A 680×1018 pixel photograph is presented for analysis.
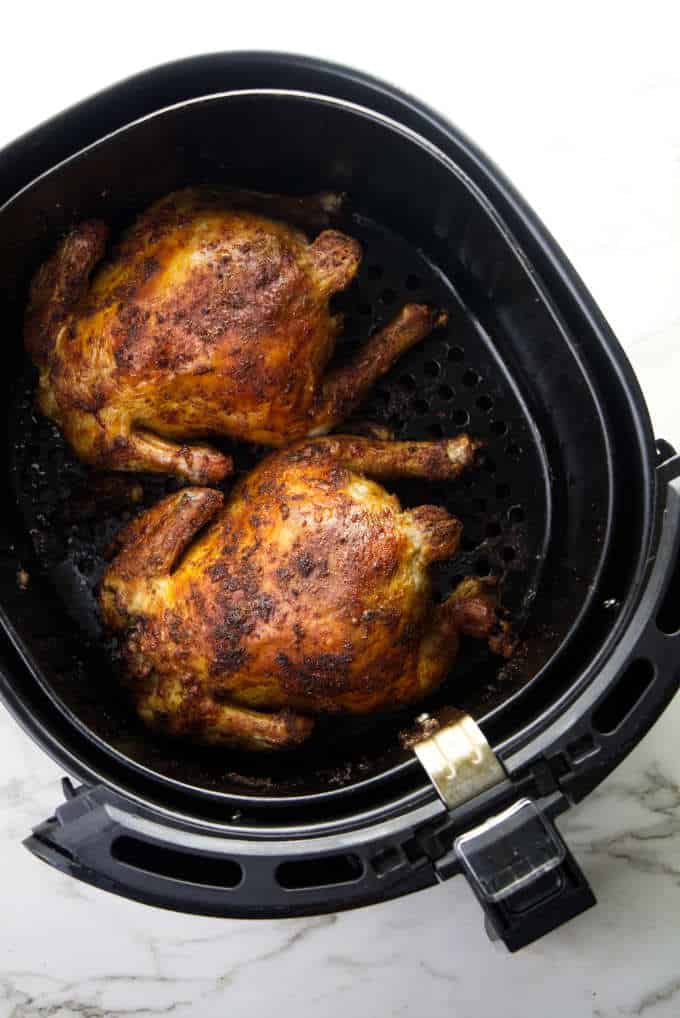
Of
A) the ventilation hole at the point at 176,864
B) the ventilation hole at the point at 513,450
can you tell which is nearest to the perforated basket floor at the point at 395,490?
the ventilation hole at the point at 513,450

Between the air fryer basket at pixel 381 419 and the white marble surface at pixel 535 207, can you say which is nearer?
the air fryer basket at pixel 381 419

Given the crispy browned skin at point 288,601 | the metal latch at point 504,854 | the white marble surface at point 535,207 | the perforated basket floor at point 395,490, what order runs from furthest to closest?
the white marble surface at point 535,207
the perforated basket floor at point 395,490
the crispy browned skin at point 288,601
the metal latch at point 504,854

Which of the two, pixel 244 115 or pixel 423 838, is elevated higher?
pixel 244 115

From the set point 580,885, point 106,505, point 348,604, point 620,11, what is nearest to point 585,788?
point 580,885

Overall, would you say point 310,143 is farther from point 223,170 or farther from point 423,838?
point 423,838

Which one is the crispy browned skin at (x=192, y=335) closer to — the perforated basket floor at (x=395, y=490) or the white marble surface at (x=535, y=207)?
the perforated basket floor at (x=395, y=490)

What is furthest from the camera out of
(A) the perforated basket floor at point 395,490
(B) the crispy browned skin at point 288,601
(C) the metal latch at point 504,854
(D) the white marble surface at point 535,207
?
(D) the white marble surface at point 535,207
